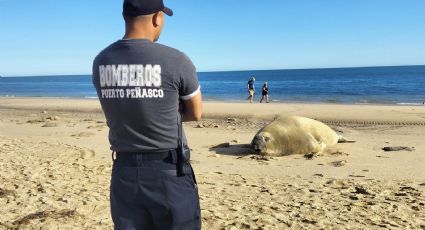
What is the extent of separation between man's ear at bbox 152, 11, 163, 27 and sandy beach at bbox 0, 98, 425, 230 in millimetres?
2827

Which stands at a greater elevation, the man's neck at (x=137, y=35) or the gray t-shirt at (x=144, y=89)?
the man's neck at (x=137, y=35)

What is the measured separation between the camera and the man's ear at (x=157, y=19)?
2366 millimetres

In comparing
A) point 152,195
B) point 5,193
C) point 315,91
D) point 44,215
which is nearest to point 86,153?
point 5,193

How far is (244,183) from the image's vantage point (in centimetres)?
678

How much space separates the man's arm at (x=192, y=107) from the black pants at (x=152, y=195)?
218 millimetres

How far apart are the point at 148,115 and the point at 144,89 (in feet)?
0.45

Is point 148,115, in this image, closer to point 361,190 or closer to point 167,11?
point 167,11

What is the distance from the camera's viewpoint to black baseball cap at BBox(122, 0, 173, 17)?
90.5 inches

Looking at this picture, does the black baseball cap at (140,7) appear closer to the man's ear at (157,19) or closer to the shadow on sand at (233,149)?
the man's ear at (157,19)

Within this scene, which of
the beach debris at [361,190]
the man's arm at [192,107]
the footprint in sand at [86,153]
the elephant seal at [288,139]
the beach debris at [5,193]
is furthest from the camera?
the elephant seal at [288,139]

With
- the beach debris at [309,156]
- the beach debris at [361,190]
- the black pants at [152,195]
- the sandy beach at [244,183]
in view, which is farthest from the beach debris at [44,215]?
the beach debris at [309,156]

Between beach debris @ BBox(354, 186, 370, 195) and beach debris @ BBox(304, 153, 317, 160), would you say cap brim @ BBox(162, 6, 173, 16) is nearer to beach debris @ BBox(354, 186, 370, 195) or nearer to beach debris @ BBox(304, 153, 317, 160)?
Result: beach debris @ BBox(354, 186, 370, 195)

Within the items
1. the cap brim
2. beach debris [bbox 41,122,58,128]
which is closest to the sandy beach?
beach debris [bbox 41,122,58,128]

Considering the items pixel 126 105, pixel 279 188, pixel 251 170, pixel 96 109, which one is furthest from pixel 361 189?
pixel 96 109
